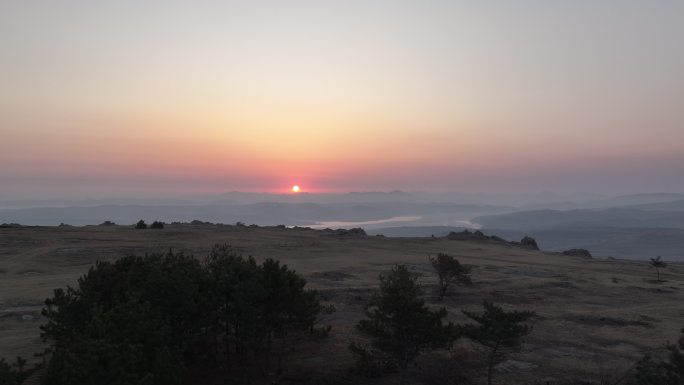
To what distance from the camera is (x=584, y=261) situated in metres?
57.1

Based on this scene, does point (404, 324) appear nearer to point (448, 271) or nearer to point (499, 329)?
point (499, 329)

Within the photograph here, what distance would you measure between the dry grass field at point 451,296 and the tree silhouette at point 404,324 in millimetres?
4193

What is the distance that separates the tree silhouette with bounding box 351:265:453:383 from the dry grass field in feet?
13.8

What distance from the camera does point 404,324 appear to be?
49.0 ft

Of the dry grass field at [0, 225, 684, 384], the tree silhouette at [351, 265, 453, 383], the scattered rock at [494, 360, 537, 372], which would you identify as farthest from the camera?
the dry grass field at [0, 225, 684, 384]

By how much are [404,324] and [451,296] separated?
63.5 ft

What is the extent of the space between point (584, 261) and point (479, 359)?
44121 millimetres

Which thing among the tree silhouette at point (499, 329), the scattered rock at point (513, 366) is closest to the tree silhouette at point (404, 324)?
the tree silhouette at point (499, 329)

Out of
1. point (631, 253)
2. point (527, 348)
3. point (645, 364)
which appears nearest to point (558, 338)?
point (527, 348)

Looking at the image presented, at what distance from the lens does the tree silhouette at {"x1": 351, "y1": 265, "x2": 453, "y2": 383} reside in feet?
48.6

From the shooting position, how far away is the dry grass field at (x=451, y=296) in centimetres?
2041

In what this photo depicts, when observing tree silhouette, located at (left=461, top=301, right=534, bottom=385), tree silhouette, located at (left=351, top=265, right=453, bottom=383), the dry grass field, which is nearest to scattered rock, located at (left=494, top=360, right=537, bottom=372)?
the dry grass field

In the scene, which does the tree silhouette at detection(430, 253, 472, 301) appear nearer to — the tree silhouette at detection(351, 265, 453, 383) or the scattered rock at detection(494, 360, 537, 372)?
the scattered rock at detection(494, 360, 537, 372)

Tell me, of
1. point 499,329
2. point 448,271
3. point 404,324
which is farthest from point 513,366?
point 448,271
